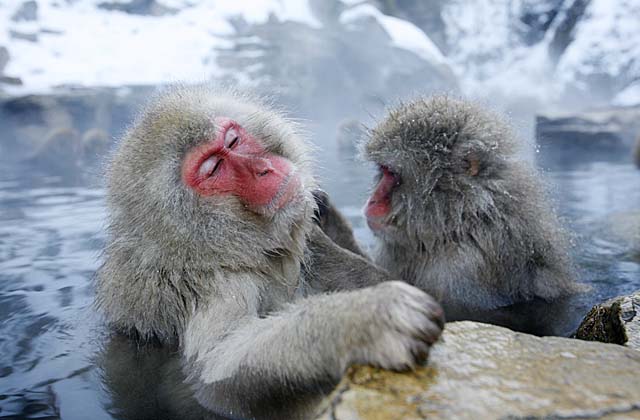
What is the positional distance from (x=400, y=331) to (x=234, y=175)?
993 mm

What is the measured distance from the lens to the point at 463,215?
2.88 metres

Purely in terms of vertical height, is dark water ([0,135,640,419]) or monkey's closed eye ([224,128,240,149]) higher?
monkey's closed eye ([224,128,240,149])

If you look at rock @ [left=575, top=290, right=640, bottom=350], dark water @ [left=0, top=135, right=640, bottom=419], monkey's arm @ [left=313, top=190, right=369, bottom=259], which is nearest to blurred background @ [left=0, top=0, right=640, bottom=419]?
dark water @ [left=0, top=135, right=640, bottom=419]

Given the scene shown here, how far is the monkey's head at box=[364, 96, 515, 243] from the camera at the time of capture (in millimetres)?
2875

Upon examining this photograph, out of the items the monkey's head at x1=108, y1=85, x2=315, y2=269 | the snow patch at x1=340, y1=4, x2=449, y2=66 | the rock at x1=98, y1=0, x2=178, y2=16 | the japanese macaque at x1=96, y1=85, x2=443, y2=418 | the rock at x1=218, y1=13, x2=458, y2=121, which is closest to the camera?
the japanese macaque at x1=96, y1=85, x2=443, y2=418

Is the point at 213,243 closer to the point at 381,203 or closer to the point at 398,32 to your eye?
the point at 381,203

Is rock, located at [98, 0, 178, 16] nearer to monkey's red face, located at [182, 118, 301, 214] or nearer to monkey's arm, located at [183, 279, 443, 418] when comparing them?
monkey's red face, located at [182, 118, 301, 214]

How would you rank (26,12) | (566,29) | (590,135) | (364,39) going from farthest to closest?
(566,29)
(364,39)
(26,12)
(590,135)

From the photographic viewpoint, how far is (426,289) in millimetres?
2896

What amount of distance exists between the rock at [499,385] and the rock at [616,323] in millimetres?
353

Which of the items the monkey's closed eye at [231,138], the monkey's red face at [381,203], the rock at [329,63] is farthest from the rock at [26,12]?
the monkey's closed eye at [231,138]

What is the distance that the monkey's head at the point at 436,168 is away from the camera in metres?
2.88

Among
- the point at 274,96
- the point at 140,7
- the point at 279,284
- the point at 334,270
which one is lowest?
the point at 334,270

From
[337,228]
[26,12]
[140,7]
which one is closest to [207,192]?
[337,228]
